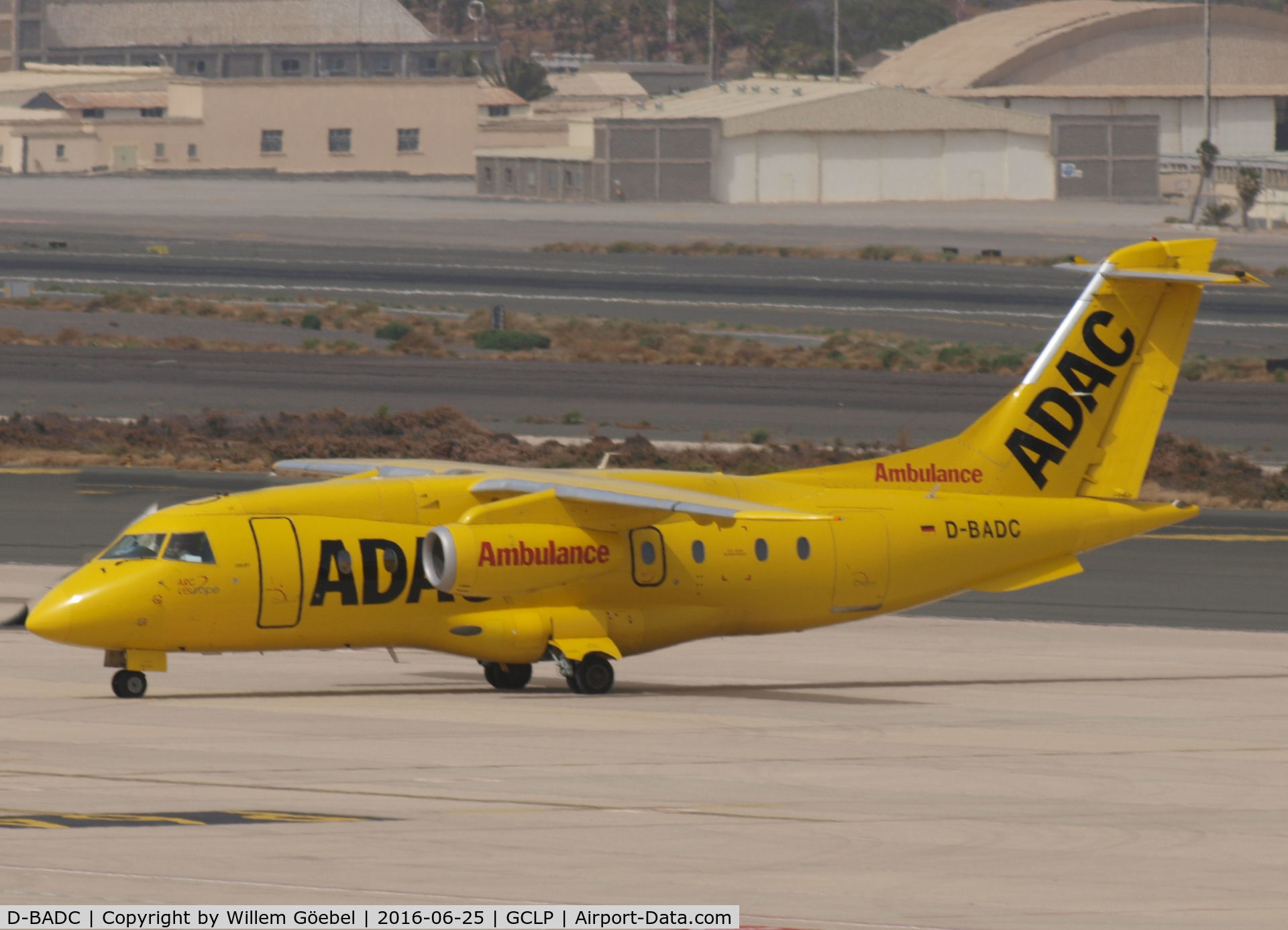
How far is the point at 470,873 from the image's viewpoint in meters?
13.1

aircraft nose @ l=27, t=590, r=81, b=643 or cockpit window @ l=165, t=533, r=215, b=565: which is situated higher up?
cockpit window @ l=165, t=533, r=215, b=565

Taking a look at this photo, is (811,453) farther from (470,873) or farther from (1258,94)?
(1258,94)

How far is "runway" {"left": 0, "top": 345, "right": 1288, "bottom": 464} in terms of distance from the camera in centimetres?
5053

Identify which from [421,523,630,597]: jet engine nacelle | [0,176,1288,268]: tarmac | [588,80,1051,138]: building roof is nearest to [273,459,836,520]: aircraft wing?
[421,523,630,597]: jet engine nacelle

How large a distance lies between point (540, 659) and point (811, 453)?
22.4 metres

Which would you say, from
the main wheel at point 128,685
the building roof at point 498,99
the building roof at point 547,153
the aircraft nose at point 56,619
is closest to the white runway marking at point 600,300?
the main wheel at point 128,685

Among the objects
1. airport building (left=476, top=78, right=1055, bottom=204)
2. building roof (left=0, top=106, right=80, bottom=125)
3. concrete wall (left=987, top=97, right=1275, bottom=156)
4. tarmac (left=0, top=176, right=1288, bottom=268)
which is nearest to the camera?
tarmac (left=0, top=176, right=1288, bottom=268)

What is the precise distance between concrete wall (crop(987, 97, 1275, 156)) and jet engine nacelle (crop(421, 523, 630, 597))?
13643 centimetres

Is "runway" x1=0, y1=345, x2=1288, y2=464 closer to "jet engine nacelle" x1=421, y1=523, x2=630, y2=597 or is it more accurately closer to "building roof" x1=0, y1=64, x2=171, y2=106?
"jet engine nacelle" x1=421, y1=523, x2=630, y2=597

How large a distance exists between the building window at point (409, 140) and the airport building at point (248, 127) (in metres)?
0.12

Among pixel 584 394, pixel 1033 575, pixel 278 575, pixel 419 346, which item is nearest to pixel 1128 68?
pixel 419 346

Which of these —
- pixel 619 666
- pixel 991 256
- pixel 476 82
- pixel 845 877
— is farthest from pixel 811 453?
pixel 476 82

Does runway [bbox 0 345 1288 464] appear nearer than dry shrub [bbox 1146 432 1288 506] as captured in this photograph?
No

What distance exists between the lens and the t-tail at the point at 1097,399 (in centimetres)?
2653
